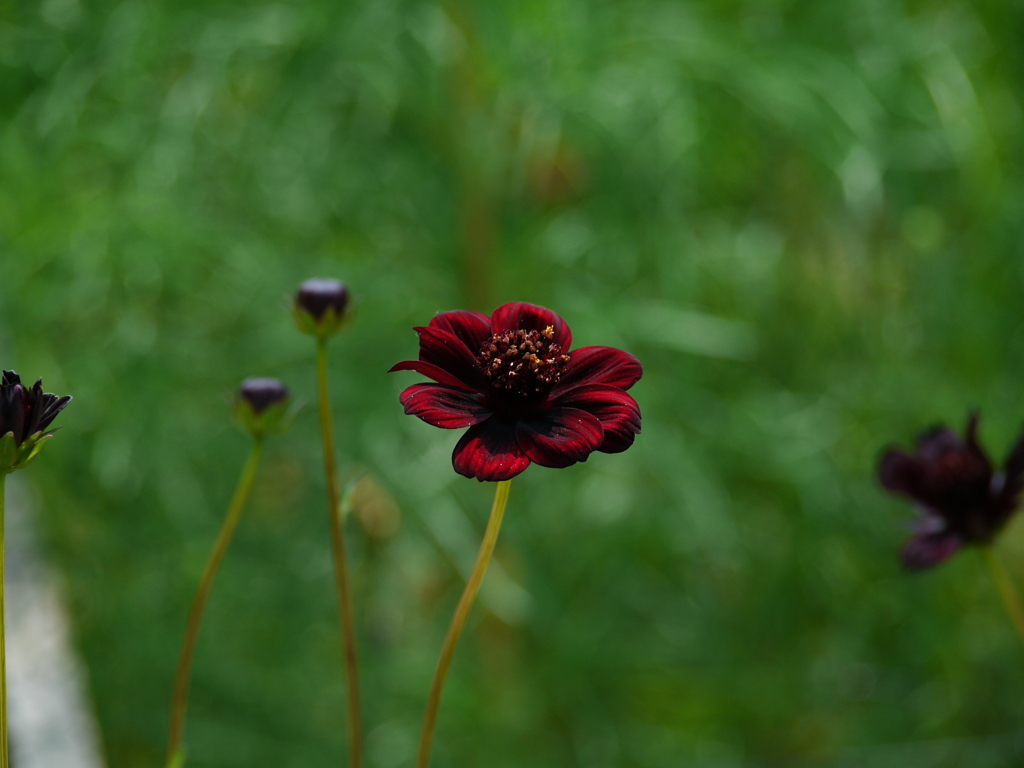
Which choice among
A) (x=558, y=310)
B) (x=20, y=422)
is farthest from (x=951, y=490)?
(x=558, y=310)

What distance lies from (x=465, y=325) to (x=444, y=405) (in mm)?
27

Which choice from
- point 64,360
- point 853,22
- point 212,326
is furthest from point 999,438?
point 64,360

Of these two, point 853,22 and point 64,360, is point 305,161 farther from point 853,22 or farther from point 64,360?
point 853,22

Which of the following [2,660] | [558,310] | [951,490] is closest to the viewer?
[2,660]

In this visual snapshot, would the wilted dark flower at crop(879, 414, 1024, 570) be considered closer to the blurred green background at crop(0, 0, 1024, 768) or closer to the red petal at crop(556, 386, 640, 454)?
the red petal at crop(556, 386, 640, 454)

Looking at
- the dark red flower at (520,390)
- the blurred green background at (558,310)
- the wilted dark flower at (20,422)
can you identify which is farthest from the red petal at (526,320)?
the blurred green background at (558,310)

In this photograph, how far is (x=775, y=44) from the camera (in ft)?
2.51

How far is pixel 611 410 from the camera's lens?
0.23 m

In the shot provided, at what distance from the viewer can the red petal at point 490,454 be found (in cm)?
20

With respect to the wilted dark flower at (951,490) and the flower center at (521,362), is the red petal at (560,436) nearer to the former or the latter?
the flower center at (521,362)

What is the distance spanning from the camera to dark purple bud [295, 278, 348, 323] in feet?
0.85

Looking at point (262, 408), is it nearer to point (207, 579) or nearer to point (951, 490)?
point (207, 579)

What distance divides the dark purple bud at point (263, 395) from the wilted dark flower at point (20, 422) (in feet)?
0.22

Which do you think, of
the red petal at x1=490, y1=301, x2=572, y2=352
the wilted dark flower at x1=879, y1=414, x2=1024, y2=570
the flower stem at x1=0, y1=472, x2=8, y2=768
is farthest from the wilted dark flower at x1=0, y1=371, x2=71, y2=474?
the wilted dark flower at x1=879, y1=414, x2=1024, y2=570
